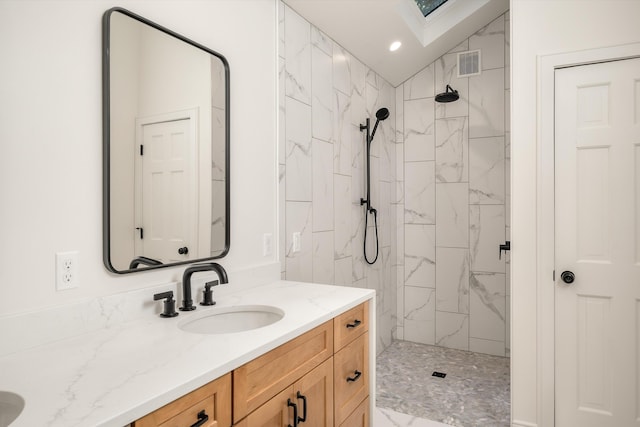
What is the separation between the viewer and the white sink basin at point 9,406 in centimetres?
87

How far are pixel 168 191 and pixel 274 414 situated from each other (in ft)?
3.00

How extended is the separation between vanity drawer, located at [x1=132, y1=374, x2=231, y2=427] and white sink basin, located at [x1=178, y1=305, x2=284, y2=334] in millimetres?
504

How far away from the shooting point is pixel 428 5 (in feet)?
10.5

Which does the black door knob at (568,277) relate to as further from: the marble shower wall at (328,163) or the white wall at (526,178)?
the marble shower wall at (328,163)

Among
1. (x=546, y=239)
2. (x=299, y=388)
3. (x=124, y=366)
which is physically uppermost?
(x=546, y=239)

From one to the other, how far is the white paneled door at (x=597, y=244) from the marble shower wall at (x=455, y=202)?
4.31 feet

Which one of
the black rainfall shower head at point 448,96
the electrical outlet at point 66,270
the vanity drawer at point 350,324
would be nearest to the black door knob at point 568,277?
the vanity drawer at point 350,324

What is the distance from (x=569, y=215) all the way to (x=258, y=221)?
5.40 ft

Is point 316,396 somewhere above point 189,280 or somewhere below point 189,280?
below

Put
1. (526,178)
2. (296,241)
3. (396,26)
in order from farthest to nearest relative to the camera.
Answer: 1. (396,26)
2. (296,241)
3. (526,178)

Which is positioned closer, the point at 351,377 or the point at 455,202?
the point at 351,377

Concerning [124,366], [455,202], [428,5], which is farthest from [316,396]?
[428,5]

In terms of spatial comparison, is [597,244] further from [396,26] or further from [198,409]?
[198,409]

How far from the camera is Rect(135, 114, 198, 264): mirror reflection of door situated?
5.01ft
